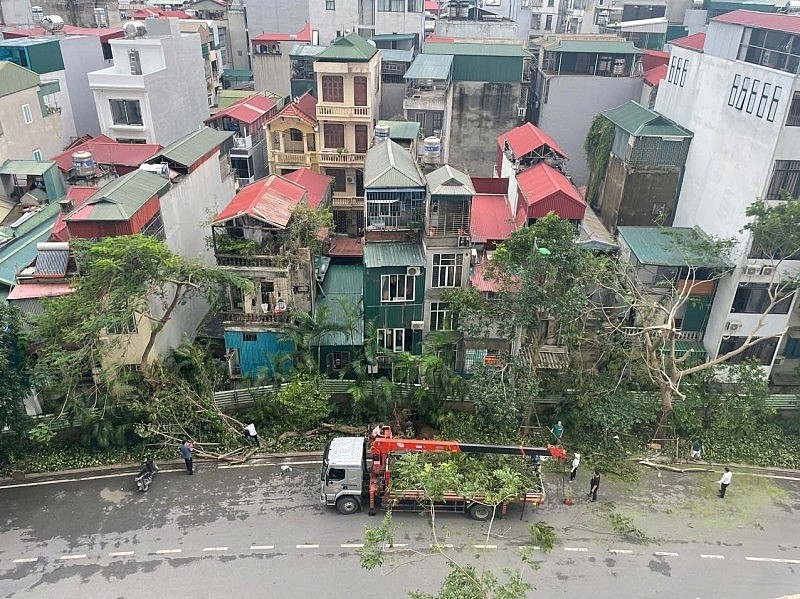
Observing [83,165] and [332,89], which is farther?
[332,89]

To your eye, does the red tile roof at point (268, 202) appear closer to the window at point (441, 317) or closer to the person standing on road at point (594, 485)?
the window at point (441, 317)

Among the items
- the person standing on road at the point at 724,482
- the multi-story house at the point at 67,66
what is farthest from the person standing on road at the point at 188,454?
the multi-story house at the point at 67,66

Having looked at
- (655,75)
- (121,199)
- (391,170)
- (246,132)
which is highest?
(655,75)

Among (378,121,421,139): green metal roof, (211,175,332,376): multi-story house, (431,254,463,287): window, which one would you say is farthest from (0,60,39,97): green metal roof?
(431,254,463,287): window

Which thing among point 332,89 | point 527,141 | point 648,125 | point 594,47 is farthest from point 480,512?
point 594,47

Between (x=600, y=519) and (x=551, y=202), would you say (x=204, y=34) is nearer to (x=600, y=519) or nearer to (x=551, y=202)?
(x=551, y=202)

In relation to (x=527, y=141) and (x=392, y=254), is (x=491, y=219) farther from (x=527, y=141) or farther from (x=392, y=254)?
(x=392, y=254)

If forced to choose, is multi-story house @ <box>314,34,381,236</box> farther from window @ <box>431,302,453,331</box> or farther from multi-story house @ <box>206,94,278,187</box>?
window @ <box>431,302,453,331</box>
